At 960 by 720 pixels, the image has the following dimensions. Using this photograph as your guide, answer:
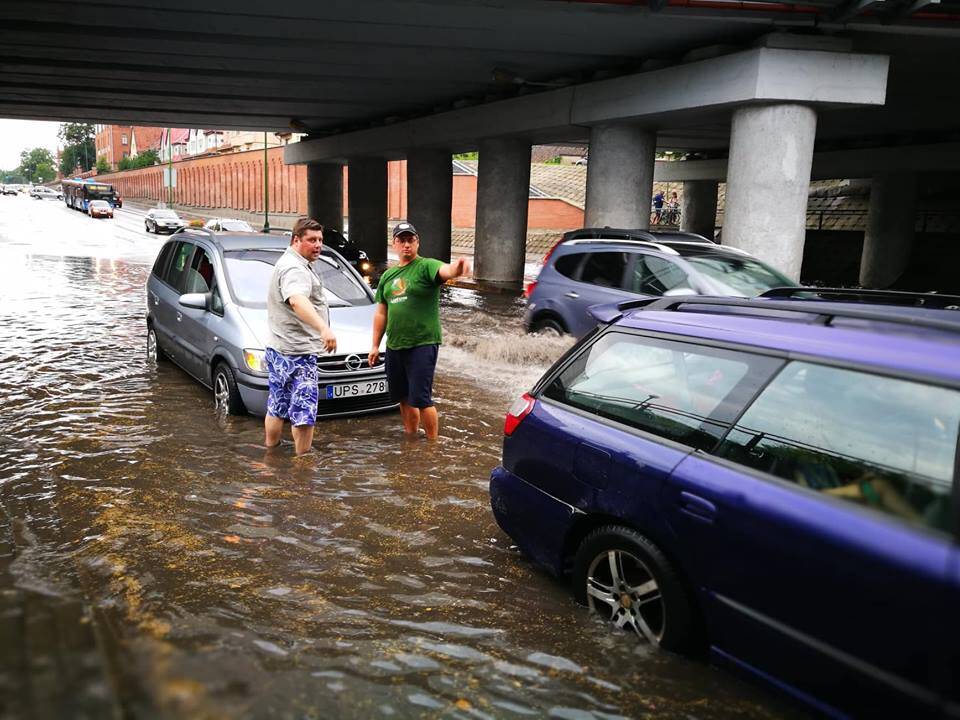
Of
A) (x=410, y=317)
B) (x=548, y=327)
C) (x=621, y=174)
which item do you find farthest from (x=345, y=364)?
(x=621, y=174)

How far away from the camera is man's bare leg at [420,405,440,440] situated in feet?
22.3

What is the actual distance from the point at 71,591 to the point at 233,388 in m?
3.46

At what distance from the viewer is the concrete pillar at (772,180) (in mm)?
14148

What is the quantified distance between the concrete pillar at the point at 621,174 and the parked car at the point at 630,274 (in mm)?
7666

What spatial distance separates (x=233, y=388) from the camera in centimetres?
731

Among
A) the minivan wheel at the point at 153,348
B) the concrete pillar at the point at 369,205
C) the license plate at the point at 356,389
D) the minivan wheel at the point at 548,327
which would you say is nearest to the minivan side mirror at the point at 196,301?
the license plate at the point at 356,389

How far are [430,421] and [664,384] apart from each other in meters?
3.51

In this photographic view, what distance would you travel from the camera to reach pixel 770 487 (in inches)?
114

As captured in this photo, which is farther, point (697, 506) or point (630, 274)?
point (630, 274)

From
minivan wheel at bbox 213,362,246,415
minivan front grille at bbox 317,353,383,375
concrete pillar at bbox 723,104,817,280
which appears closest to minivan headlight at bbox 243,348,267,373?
minivan wheel at bbox 213,362,246,415

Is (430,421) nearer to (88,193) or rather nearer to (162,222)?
(162,222)

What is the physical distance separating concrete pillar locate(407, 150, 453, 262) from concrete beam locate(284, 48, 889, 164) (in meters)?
2.93

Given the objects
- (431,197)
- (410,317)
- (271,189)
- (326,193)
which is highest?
(271,189)

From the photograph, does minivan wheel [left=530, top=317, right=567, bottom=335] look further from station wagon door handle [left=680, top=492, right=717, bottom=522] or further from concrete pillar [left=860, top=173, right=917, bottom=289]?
concrete pillar [left=860, top=173, right=917, bottom=289]
